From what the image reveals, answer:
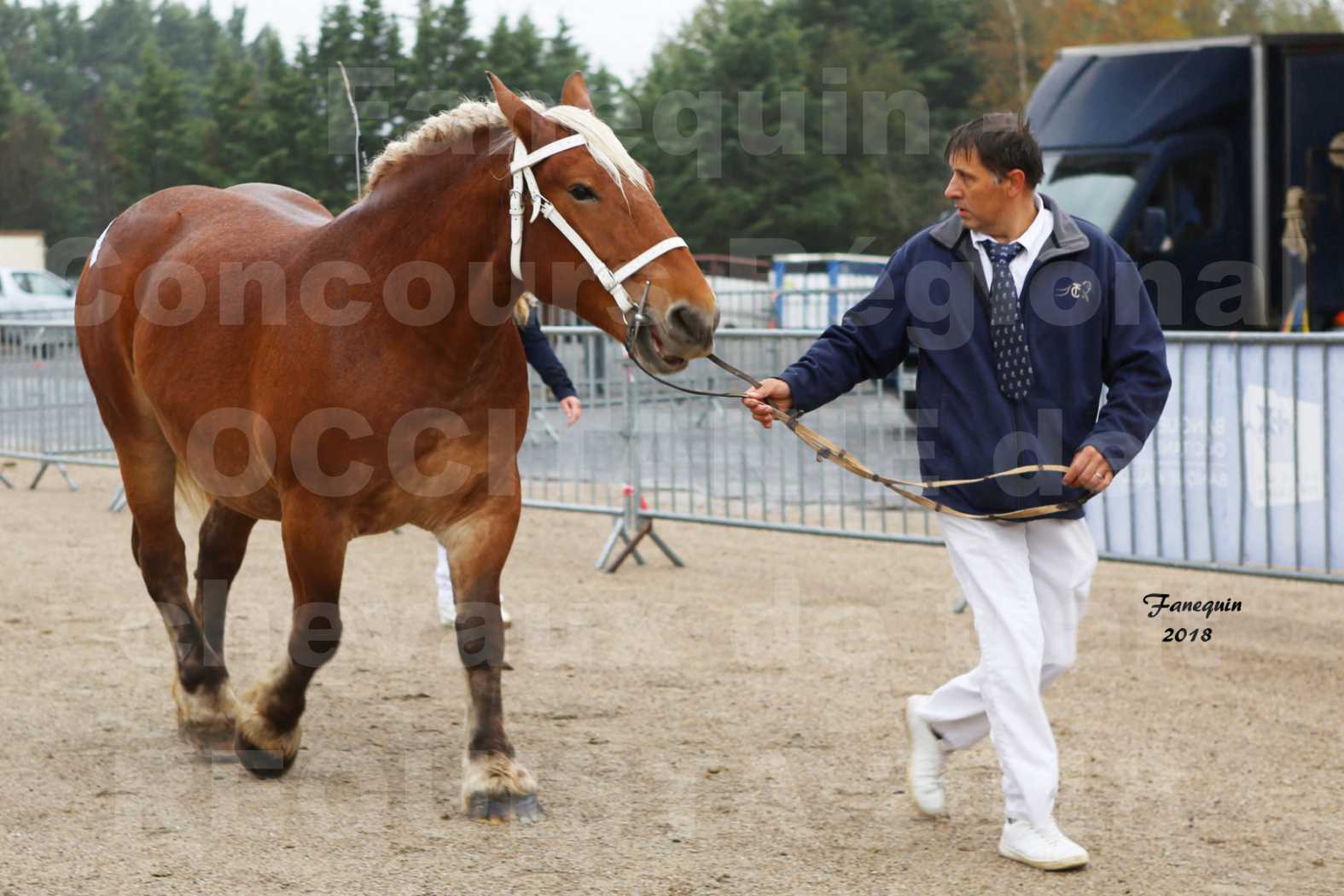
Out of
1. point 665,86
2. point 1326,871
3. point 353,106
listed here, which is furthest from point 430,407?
point 665,86

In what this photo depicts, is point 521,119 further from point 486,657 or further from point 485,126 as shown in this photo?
point 486,657

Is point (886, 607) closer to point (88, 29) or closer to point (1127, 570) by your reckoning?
point (1127, 570)

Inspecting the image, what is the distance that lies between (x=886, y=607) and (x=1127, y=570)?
1.75 metres

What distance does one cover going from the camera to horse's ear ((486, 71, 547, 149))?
13.5 feet

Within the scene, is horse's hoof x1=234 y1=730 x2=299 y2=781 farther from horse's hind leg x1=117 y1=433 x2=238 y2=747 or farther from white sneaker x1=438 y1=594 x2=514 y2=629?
white sneaker x1=438 y1=594 x2=514 y2=629

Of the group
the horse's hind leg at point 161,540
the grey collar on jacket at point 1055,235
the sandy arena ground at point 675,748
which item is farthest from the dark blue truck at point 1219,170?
the horse's hind leg at point 161,540

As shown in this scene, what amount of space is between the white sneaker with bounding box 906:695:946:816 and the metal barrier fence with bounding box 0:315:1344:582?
9.31ft

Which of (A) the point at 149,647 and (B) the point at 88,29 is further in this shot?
(B) the point at 88,29

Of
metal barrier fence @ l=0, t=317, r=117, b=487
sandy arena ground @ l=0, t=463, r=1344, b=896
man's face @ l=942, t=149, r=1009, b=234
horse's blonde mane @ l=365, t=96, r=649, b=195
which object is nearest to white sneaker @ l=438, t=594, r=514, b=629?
sandy arena ground @ l=0, t=463, r=1344, b=896

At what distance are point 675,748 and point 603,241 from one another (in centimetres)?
207

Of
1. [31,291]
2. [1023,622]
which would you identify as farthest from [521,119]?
[31,291]

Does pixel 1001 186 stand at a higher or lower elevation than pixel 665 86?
lower

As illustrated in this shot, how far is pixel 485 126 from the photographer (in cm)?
442

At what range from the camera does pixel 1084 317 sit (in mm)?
4039
